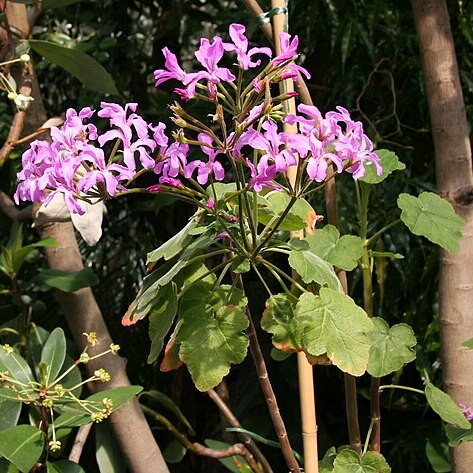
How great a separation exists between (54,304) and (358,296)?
606mm

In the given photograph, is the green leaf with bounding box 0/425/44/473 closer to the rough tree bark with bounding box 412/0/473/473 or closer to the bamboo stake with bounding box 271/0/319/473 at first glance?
the bamboo stake with bounding box 271/0/319/473

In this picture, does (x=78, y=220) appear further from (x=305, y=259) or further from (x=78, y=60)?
(x=305, y=259)

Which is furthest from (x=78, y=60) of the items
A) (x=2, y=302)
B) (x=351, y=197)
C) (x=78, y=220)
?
(x=2, y=302)

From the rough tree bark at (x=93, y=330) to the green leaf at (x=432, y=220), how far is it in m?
0.58

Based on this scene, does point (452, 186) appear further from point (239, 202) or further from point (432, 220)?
point (239, 202)

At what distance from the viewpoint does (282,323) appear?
74cm

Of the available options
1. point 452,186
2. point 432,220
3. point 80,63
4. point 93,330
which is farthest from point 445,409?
point 80,63

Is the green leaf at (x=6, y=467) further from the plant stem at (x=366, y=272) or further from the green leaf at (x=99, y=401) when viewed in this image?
the plant stem at (x=366, y=272)

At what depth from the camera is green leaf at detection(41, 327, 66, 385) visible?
1.09m

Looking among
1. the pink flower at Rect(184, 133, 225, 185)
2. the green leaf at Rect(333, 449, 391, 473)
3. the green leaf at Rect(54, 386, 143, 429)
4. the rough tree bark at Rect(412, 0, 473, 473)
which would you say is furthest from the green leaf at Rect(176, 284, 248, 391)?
the rough tree bark at Rect(412, 0, 473, 473)

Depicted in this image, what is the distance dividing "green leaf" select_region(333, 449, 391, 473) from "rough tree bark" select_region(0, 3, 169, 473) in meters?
0.45

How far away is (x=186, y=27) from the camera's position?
1714mm

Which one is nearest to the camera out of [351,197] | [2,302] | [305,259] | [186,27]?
[305,259]

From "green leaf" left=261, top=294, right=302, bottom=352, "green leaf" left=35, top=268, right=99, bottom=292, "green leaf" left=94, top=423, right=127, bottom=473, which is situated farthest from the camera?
"green leaf" left=94, top=423, right=127, bottom=473
